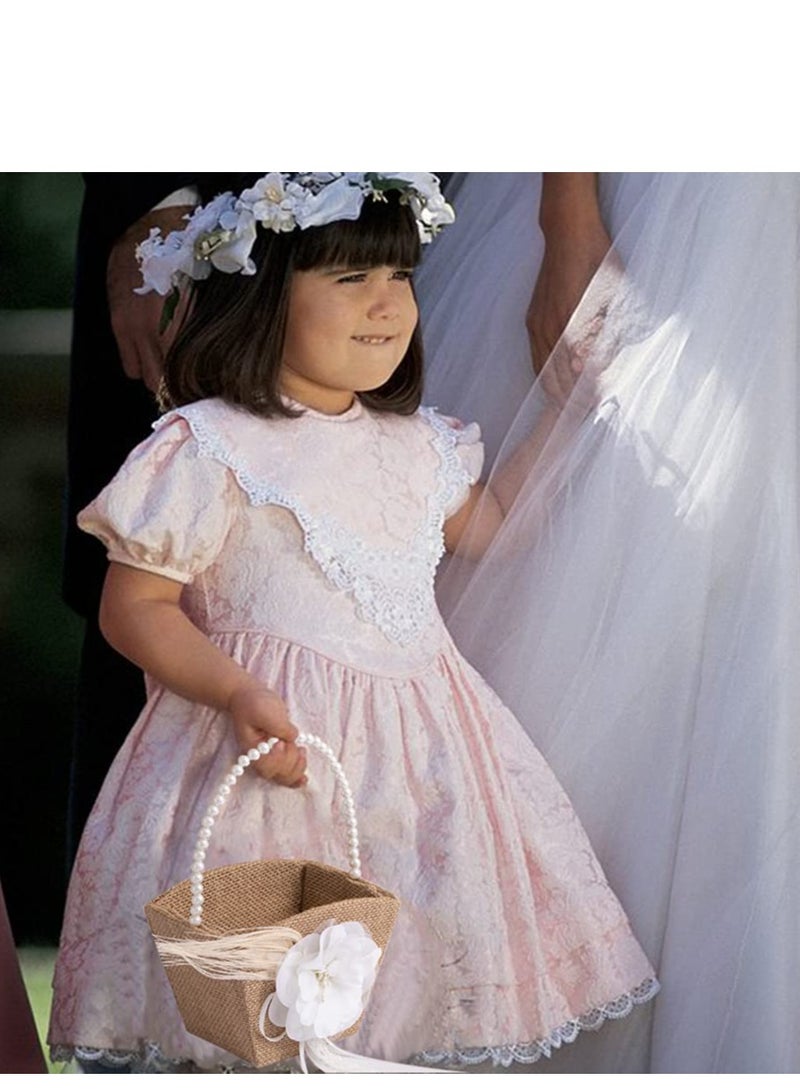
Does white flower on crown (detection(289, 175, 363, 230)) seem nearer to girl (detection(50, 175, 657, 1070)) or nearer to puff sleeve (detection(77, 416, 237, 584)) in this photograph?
girl (detection(50, 175, 657, 1070))

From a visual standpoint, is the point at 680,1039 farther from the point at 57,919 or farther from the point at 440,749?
the point at 57,919

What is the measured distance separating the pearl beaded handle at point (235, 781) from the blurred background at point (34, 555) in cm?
22

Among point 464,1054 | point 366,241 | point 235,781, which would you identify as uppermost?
point 366,241

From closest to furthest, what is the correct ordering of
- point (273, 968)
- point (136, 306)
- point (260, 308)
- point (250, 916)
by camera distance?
point (273, 968) < point (250, 916) < point (260, 308) < point (136, 306)

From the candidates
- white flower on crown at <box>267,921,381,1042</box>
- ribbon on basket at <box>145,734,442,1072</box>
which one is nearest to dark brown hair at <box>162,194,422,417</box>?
ribbon on basket at <box>145,734,442,1072</box>

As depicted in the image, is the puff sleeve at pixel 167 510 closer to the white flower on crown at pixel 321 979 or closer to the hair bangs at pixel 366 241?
the hair bangs at pixel 366 241

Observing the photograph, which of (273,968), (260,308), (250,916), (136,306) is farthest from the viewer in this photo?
(136,306)

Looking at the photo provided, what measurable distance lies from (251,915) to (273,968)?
113 mm

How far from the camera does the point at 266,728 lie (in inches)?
67.7

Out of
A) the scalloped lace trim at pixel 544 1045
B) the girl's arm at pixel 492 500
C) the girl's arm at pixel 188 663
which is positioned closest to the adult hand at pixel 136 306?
the girl's arm at pixel 188 663

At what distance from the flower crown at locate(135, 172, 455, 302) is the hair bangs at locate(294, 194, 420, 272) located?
1 cm

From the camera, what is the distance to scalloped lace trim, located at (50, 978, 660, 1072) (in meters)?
1.72

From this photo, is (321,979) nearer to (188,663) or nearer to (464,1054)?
(464,1054)

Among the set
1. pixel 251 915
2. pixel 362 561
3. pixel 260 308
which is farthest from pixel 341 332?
pixel 251 915
